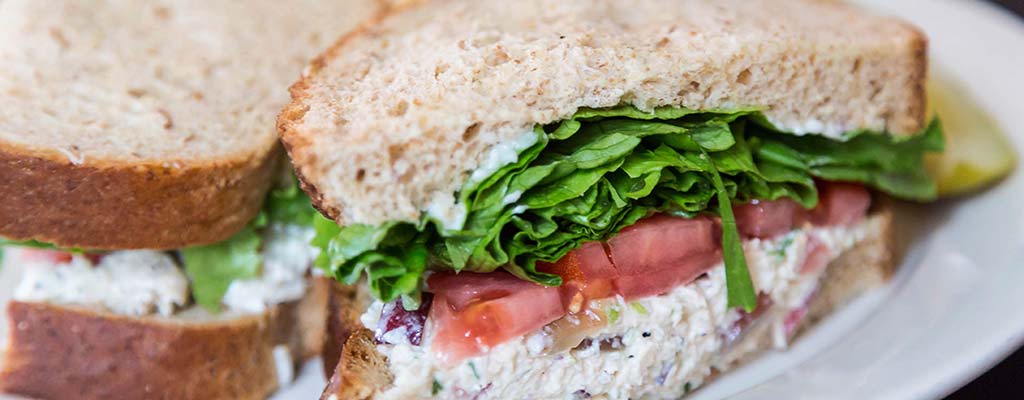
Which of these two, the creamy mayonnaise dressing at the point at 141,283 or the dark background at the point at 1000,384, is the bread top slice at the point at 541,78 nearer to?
the creamy mayonnaise dressing at the point at 141,283

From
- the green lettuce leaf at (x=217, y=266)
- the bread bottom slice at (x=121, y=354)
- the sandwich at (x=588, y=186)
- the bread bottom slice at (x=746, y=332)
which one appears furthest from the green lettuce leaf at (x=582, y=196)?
the bread bottom slice at (x=121, y=354)

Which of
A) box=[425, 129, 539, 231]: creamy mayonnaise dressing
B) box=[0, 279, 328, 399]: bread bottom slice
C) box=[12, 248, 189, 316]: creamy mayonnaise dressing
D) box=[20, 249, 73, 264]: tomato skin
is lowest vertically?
box=[0, 279, 328, 399]: bread bottom slice

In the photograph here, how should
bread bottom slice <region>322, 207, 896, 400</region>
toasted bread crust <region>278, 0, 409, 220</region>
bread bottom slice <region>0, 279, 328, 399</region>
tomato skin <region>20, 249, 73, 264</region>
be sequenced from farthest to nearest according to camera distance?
tomato skin <region>20, 249, 73, 264</region>, bread bottom slice <region>0, 279, 328, 399</region>, bread bottom slice <region>322, 207, 896, 400</region>, toasted bread crust <region>278, 0, 409, 220</region>

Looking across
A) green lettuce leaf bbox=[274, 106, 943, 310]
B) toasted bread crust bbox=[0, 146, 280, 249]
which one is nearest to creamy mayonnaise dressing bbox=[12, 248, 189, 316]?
toasted bread crust bbox=[0, 146, 280, 249]

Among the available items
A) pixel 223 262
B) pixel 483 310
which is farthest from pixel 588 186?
pixel 223 262

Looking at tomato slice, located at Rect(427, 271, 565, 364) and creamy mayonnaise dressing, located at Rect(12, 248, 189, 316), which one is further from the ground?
tomato slice, located at Rect(427, 271, 565, 364)

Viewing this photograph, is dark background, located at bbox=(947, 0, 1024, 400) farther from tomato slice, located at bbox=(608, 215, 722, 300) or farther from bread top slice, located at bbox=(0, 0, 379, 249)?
bread top slice, located at bbox=(0, 0, 379, 249)

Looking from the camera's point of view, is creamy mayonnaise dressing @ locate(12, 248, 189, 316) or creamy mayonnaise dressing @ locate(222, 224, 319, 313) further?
creamy mayonnaise dressing @ locate(222, 224, 319, 313)
